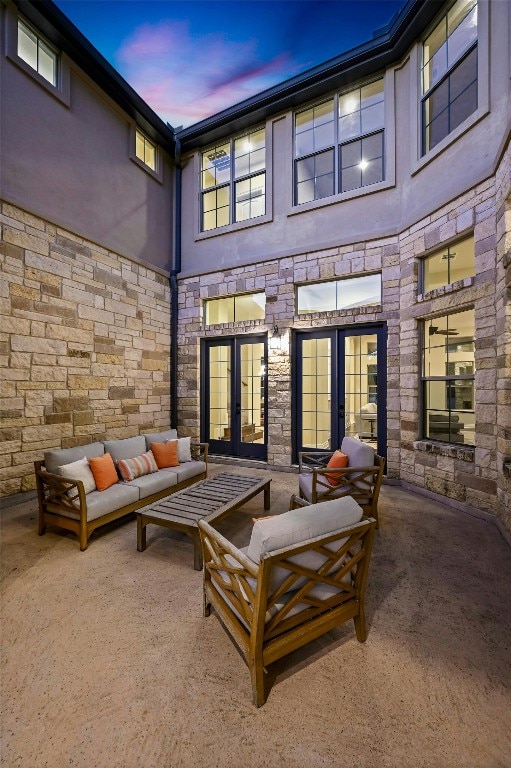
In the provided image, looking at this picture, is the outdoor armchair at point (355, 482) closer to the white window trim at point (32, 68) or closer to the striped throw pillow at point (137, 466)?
the striped throw pillow at point (137, 466)

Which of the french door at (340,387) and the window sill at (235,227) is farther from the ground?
the window sill at (235,227)

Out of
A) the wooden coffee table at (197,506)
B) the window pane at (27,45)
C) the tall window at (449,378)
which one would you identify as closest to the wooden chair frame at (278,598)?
the wooden coffee table at (197,506)

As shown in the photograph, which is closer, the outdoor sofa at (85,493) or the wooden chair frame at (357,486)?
the outdoor sofa at (85,493)

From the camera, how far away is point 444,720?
5.01 ft

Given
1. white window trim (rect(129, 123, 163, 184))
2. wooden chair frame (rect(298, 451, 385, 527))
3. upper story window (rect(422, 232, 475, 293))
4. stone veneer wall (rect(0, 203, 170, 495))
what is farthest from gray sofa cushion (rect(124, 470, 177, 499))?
white window trim (rect(129, 123, 163, 184))

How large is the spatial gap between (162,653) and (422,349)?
15.2 feet

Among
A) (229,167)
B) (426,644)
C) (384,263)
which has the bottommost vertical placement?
(426,644)

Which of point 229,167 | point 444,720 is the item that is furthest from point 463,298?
point 229,167

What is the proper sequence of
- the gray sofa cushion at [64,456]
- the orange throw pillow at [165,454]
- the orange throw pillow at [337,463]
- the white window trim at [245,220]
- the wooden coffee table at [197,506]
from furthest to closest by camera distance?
the white window trim at [245,220] < the orange throw pillow at [165,454] < the orange throw pillow at [337,463] < the gray sofa cushion at [64,456] < the wooden coffee table at [197,506]

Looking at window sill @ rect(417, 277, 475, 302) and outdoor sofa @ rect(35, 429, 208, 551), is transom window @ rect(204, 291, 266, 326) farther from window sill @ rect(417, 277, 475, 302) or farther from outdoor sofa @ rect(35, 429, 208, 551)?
outdoor sofa @ rect(35, 429, 208, 551)

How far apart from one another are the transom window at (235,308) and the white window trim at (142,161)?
2.62 meters

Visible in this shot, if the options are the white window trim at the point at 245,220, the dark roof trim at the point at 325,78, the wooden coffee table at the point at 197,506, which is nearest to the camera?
the wooden coffee table at the point at 197,506

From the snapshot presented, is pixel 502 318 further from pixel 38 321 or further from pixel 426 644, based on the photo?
pixel 38 321

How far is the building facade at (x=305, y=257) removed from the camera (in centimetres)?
397
